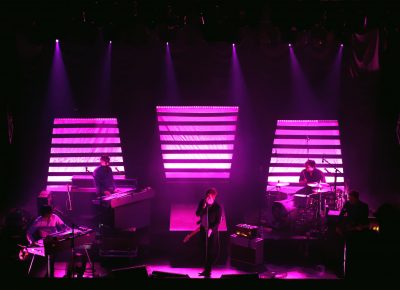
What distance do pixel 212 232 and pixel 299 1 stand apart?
503 cm

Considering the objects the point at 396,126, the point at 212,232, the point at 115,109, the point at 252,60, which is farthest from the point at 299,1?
the point at 115,109

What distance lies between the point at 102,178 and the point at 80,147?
2.38 metres

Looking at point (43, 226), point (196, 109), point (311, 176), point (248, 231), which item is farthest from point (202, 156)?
point (43, 226)

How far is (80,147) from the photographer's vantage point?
11.8 metres

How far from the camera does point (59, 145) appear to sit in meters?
11.8

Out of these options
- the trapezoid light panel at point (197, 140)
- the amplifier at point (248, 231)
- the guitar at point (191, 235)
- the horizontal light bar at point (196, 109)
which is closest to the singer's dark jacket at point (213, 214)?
the guitar at point (191, 235)

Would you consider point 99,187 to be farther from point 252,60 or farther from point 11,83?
point 252,60

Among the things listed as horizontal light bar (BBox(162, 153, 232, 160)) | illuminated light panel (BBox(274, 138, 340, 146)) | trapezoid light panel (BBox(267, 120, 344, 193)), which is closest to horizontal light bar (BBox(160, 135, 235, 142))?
horizontal light bar (BBox(162, 153, 232, 160))

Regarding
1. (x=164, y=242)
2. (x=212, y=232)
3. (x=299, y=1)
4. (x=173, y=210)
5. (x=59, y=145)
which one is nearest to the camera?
(x=299, y=1)

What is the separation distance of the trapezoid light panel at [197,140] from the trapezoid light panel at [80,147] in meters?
1.38

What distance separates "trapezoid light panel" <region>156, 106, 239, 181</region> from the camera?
11547 mm

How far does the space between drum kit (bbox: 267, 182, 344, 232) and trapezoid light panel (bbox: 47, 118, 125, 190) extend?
15.3 ft

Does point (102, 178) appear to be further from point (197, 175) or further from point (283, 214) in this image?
point (283, 214)

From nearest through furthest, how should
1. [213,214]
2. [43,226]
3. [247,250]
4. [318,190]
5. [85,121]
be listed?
[43,226], [213,214], [247,250], [318,190], [85,121]
